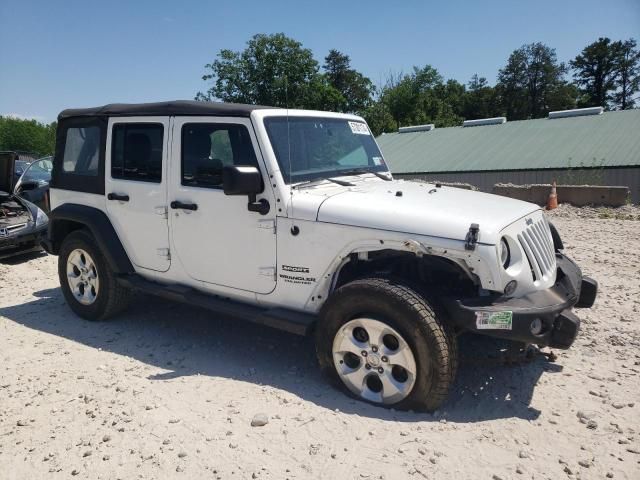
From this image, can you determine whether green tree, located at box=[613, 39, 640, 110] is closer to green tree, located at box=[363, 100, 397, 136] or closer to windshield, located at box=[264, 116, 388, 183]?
green tree, located at box=[363, 100, 397, 136]

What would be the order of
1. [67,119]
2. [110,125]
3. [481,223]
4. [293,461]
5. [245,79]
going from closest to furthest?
[293,461]
[481,223]
[110,125]
[67,119]
[245,79]

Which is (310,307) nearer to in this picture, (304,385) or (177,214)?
(304,385)

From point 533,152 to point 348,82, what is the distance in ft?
175

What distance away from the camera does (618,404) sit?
3.34 meters

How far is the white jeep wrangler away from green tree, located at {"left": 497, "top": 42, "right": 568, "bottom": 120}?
6881 centimetres

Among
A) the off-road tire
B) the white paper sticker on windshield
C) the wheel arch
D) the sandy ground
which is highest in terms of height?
the white paper sticker on windshield

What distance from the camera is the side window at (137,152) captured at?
14.5 feet

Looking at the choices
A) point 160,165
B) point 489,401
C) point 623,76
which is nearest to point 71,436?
point 160,165

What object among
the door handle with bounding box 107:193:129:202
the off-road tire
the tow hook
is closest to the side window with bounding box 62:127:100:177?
the door handle with bounding box 107:193:129:202

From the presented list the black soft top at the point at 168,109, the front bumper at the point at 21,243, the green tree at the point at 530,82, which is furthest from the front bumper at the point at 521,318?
the green tree at the point at 530,82

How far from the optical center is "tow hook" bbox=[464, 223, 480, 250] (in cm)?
293

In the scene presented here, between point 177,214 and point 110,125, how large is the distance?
130cm

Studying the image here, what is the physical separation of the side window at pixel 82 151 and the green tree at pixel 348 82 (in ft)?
180

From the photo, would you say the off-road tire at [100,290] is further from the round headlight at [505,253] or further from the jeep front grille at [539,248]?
the jeep front grille at [539,248]
